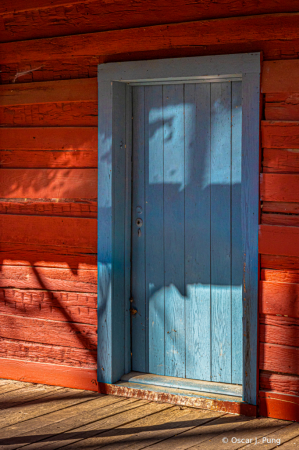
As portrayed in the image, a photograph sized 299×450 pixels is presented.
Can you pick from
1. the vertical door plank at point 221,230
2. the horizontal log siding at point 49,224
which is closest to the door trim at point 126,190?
the horizontal log siding at point 49,224

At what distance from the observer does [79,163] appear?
4234 mm

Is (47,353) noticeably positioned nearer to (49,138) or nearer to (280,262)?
(49,138)

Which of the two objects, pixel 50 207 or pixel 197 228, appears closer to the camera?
pixel 197 228

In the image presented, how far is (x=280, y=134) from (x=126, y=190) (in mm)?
1240

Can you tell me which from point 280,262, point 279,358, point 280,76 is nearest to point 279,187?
point 280,262

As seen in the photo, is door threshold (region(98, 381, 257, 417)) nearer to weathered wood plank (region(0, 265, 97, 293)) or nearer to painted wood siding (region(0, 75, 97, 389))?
painted wood siding (region(0, 75, 97, 389))

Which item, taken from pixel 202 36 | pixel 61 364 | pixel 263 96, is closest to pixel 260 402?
pixel 61 364

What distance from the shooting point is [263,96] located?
3662mm

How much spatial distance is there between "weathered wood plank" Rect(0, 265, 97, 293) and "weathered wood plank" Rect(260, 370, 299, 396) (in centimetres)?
140

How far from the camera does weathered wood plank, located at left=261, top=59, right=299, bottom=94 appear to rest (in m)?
3.55

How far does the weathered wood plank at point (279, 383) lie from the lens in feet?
12.0

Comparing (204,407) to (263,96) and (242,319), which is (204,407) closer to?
(242,319)

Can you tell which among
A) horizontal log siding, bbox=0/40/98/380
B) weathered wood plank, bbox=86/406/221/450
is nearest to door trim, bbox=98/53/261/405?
horizontal log siding, bbox=0/40/98/380

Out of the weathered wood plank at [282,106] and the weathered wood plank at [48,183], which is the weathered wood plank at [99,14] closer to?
the weathered wood plank at [282,106]
